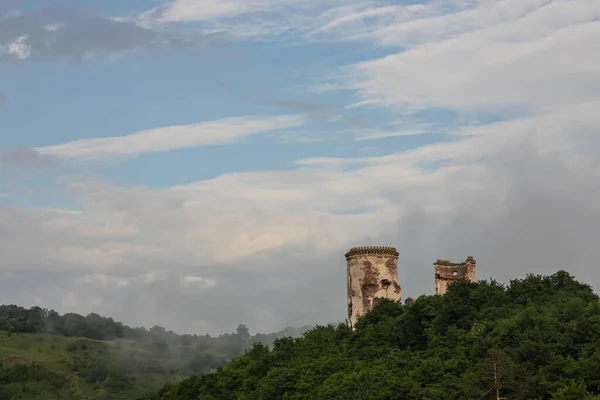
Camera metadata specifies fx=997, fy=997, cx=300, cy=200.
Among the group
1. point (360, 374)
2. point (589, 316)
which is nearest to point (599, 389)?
point (589, 316)

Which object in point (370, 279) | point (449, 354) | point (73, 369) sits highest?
point (73, 369)

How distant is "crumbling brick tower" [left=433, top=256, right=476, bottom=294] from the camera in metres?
65.4

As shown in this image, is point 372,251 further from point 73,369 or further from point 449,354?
point 73,369

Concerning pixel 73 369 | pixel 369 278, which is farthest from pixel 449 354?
pixel 73 369

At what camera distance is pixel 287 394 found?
55781mm

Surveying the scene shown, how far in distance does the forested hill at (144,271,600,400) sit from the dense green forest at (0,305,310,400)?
71771 millimetres

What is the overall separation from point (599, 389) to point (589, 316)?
715 centimetres

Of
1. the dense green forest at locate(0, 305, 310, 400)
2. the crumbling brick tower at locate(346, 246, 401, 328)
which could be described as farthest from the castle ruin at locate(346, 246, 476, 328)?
the dense green forest at locate(0, 305, 310, 400)

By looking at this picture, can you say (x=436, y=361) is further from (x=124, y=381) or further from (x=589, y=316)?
(x=124, y=381)

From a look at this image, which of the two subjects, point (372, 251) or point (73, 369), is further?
point (73, 369)

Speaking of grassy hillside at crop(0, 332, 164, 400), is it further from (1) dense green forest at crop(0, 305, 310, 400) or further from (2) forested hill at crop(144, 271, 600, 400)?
(2) forested hill at crop(144, 271, 600, 400)

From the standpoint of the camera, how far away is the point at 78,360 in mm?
160125

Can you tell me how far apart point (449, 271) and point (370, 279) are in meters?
6.09

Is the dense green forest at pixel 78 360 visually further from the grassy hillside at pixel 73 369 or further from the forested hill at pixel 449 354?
the forested hill at pixel 449 354
